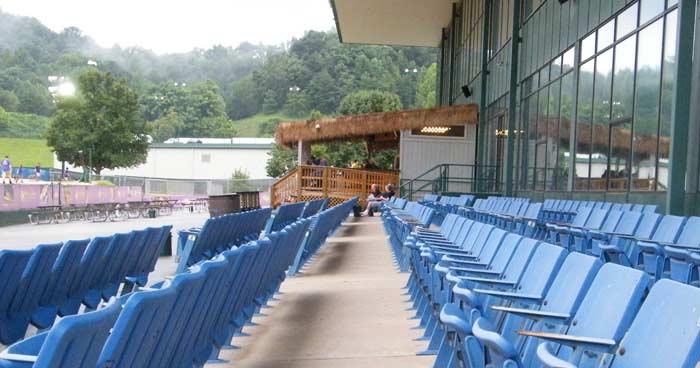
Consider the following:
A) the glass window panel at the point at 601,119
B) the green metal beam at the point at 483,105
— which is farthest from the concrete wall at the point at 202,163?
the glass window panel at the point at 601,119

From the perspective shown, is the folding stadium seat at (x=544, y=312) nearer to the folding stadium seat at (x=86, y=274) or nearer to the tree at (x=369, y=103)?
the folding stadium seat at (x=86, y=274)

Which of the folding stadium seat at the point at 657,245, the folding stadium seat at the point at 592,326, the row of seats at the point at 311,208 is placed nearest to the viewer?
the folding stadium seat at the point at 592,326

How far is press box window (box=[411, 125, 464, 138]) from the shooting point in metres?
23.6

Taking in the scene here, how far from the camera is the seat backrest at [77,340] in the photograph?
164 centimetres

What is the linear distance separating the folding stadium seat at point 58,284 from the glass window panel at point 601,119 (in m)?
9.75

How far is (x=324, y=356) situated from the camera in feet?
15.3

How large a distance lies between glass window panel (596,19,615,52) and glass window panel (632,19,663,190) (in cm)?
148

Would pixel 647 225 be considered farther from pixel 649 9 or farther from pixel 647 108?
pixel 649 9

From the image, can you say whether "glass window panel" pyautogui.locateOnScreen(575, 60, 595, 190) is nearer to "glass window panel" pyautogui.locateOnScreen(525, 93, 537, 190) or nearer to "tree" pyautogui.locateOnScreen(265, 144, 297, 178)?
"glass window panel" pyautogui.locateOnScreen(525, 93, 537, 190)

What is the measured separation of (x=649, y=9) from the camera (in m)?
10.3

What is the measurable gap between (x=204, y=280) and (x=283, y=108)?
107m

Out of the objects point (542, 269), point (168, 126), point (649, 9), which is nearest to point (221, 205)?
point (649, 9)

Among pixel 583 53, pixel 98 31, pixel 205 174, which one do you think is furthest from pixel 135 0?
pixel 583 53

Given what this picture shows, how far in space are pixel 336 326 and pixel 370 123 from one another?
18.7 meters
